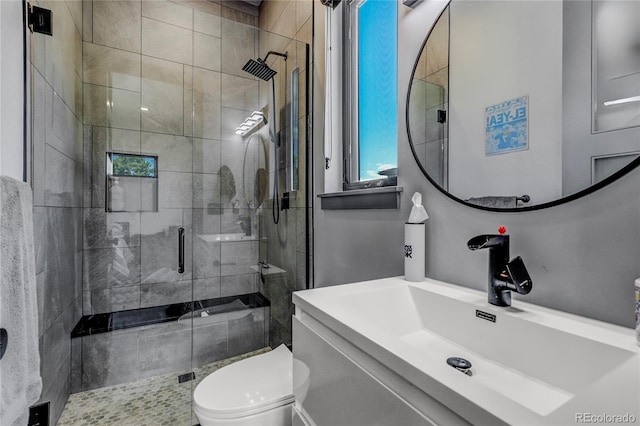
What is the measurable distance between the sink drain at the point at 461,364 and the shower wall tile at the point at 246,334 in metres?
1.62

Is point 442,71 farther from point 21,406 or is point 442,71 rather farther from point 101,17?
point 101,17

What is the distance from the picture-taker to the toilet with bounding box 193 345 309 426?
43.6 inches

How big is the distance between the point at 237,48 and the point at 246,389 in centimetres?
208

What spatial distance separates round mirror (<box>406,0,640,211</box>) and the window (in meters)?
0.25

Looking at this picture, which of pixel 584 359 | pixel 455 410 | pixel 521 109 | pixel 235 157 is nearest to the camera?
pixel 455 410

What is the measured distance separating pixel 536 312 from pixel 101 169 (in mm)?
2329

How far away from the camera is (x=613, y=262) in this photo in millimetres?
613

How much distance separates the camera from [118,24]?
2.02 meters

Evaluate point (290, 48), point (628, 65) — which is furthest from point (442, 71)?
point (290, 48)

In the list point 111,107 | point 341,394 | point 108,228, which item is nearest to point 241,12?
point 111,107

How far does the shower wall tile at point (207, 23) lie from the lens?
7.41 ft

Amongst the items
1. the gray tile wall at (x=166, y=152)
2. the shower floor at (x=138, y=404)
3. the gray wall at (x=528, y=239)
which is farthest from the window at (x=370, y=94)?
the shower floor at (x=138, y=404)

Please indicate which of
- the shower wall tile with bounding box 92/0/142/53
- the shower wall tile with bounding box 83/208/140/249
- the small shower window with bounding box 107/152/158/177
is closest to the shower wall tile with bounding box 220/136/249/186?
the small shower window with bounding box 107/152/158/177

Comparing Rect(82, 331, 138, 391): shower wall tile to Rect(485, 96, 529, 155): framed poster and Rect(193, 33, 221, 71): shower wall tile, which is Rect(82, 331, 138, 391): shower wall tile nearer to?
Rect(193, 33, 221, 71): shower wall tile
